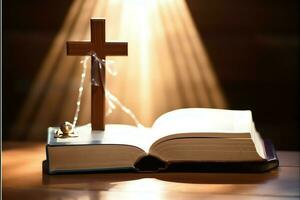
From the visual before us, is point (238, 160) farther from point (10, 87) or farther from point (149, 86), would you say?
point (10, 87)

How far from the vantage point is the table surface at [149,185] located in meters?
1.00

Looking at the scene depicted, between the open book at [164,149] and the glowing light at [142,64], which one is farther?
the glowing light at [142,64]

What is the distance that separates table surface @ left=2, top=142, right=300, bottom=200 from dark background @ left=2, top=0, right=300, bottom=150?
0.73 feet

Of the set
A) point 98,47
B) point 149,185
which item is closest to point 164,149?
point 149,185

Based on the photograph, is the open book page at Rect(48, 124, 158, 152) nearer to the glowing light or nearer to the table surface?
the table surface

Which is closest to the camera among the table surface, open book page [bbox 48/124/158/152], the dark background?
the table surface

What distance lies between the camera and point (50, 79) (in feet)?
4.59

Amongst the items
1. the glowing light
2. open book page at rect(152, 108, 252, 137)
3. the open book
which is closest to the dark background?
the glowing light

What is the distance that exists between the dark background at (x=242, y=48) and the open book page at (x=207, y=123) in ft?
0.48

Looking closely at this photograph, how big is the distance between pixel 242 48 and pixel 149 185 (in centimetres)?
43

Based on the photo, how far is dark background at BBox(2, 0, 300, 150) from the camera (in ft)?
4.40

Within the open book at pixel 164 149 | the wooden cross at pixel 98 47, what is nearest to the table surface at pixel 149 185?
the open book at pixel 164 149

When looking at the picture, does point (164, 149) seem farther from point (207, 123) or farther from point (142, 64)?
point (142, 64)

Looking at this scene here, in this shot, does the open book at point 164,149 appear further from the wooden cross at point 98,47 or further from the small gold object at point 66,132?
the wooden cross at point 98,47
